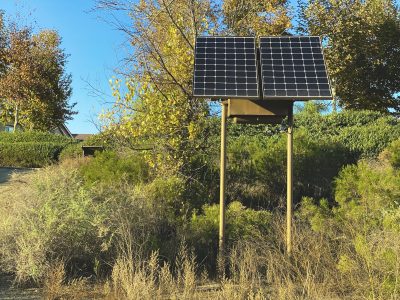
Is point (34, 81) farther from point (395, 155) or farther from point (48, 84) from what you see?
point (395, 155)

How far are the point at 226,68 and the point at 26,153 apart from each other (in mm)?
13781

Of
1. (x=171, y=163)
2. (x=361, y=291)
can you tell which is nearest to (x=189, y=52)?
(x=171, y=163)

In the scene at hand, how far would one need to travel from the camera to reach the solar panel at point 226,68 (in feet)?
18.0

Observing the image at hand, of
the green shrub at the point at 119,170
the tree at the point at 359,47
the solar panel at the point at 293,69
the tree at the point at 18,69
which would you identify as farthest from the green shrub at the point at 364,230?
the tree at the point at 18,69

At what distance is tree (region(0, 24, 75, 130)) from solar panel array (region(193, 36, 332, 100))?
64.0ft

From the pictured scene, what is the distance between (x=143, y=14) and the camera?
8570 mm

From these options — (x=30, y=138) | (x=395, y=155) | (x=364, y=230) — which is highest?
(x=30, y=138)

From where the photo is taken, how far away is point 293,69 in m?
5.82

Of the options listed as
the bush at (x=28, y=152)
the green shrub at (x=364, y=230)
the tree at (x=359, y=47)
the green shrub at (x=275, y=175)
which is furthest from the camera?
the bush at (x=28, y=152)

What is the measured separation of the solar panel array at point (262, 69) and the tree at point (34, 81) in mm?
19501

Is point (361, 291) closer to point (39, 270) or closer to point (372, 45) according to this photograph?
point (39, 270)

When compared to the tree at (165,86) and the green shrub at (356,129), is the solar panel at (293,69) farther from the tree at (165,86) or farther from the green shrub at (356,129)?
the green shrub at (356,129)

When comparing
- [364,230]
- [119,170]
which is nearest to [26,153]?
[119,170]

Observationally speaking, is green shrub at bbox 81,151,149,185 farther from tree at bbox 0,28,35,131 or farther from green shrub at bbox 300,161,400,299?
tree at bbox 0,28,35,131
